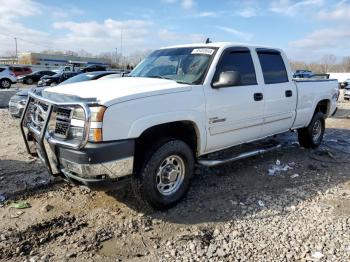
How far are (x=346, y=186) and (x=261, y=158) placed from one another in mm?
1657

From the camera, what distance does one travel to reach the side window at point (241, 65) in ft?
16.1

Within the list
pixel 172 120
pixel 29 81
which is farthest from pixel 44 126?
pixel 29 81

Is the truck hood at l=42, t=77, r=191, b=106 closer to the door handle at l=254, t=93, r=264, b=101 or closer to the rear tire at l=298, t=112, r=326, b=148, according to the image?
the door handle at l=254, t=93, r=264, b=101

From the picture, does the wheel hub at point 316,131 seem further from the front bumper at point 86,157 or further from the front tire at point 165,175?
the front bumper at point 86,157

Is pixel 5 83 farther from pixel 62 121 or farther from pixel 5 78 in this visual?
pixel 62 121

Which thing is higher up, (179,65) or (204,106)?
(179,65)

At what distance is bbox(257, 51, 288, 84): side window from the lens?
18.5ft

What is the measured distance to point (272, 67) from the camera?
19.2 ft

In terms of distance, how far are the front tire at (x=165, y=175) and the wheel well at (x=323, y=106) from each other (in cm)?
409

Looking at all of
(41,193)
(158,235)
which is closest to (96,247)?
(158,235)

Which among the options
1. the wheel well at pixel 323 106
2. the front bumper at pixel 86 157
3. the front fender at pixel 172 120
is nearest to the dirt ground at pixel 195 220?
the front bumper at pixel 86 157

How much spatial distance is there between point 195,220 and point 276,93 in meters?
2.65

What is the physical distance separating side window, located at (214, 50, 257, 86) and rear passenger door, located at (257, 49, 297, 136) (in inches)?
11.6

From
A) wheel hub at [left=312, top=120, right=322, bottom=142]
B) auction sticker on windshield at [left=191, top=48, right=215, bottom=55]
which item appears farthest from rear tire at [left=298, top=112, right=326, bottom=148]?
auction sticker on windshield at [left=191, top=48, right=215, bottom=55]
